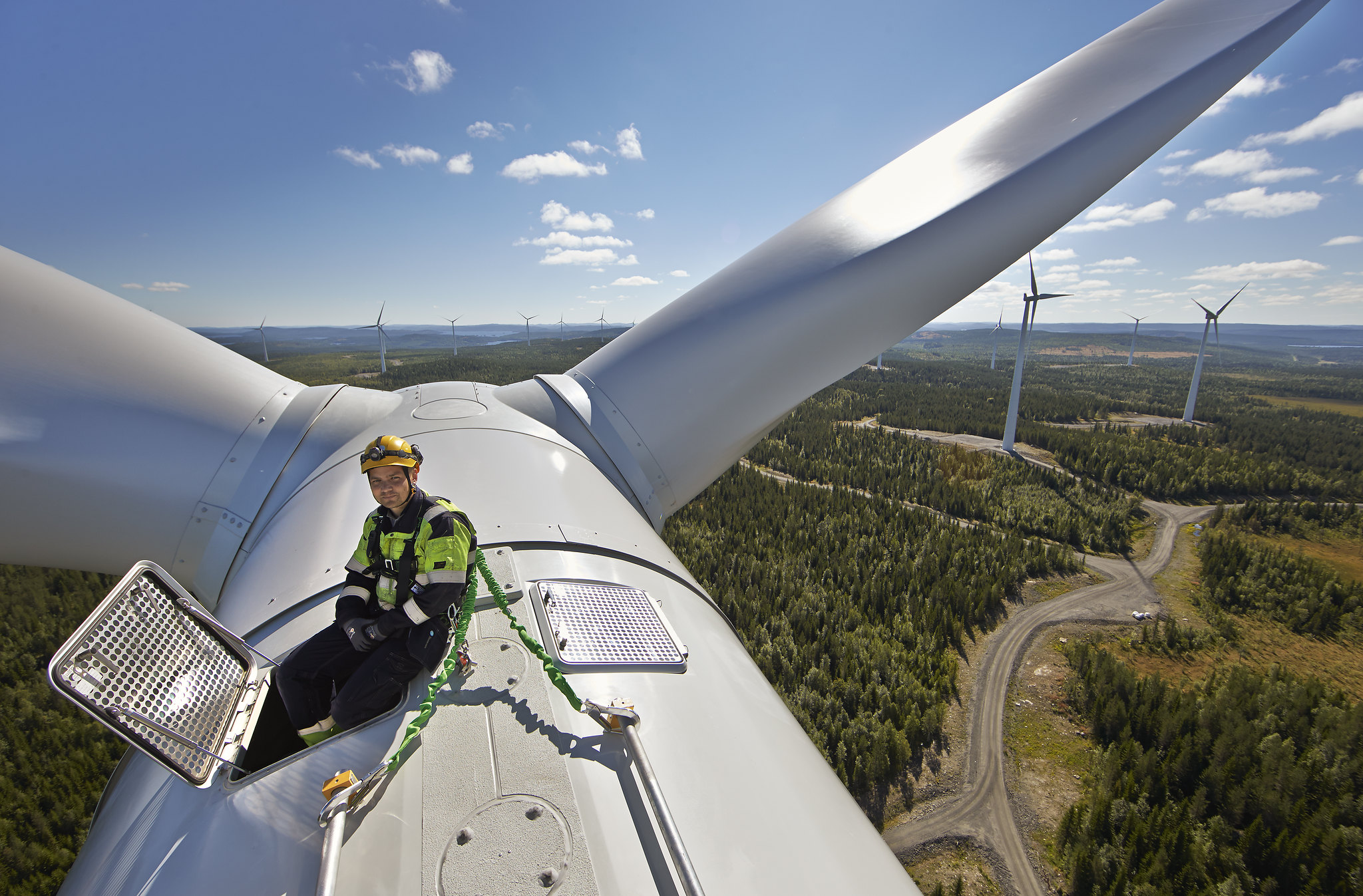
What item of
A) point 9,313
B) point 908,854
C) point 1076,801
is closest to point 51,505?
point 9,313

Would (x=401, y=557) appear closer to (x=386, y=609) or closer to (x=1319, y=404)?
(x=386, y=609)

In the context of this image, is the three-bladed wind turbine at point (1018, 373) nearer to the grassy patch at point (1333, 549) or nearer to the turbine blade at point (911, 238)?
the grassy patch at point (1333, 549)

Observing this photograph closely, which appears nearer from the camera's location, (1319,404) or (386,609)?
(386,609)

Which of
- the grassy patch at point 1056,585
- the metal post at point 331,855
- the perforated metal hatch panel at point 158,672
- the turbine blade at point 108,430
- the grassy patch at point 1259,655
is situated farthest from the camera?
the grassy patch at point 1056,585

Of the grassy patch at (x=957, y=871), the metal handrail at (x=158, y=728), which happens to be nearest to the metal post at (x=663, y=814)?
the metal handrail at (x=158, y=728)

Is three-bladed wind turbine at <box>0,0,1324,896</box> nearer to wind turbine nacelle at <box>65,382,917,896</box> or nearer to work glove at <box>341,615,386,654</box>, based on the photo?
wind turbine nacelle at <box>65,382,917,896</box>

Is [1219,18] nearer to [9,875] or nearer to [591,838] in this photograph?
[591,838]

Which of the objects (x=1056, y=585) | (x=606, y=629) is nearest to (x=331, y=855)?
(x=606, y=629)
